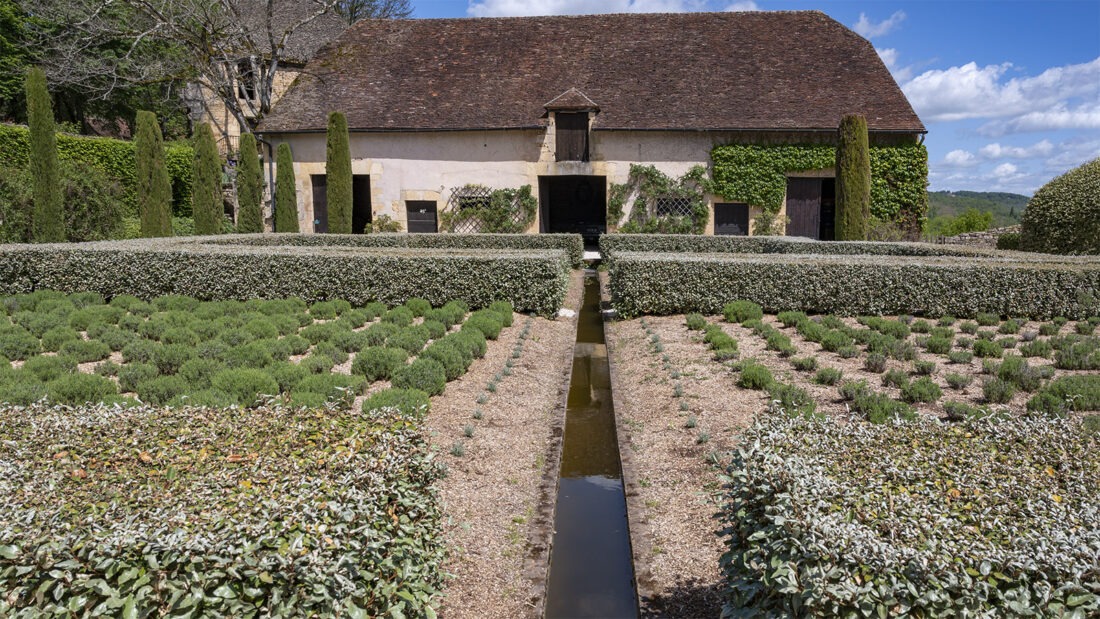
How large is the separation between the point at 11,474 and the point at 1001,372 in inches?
317

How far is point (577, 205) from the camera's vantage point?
27.1m

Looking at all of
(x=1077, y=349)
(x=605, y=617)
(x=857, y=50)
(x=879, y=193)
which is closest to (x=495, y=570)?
(x=605, y=617)

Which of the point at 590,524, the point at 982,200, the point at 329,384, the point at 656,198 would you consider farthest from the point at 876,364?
the point at 982,200

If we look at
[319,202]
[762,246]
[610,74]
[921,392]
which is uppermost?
[610,74]

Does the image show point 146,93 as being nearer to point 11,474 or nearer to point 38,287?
point 38,287

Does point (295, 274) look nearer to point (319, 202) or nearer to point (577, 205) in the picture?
point (319, 202)

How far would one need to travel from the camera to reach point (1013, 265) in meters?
11.0

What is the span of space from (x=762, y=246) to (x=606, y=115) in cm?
774

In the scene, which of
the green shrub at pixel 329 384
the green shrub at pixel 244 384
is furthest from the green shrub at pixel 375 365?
the green shrub at pixel 244 384

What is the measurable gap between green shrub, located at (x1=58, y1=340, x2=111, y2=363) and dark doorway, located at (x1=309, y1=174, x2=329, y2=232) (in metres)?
16.3

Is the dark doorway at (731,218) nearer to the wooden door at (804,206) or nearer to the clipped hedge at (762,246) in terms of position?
the wooden door at (804,206)

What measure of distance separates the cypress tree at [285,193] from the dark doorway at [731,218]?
13.1 meters

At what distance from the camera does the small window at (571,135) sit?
875 inches

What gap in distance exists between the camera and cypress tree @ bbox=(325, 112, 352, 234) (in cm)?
2133
